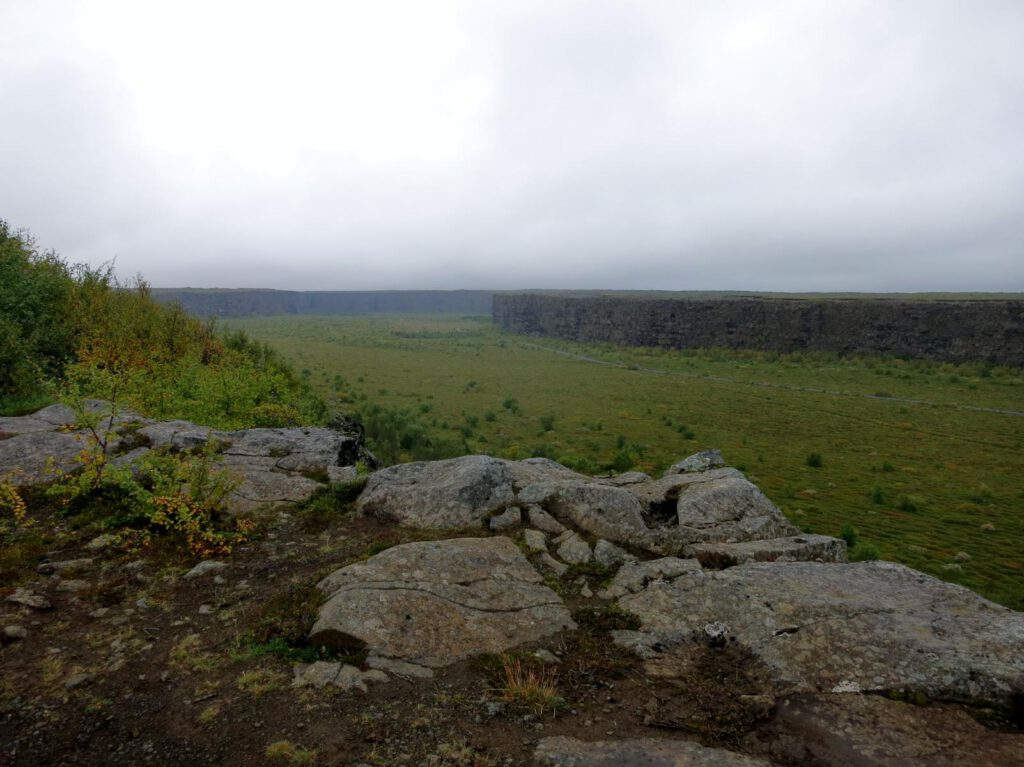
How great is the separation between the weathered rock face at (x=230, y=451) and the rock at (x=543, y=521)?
3844mm

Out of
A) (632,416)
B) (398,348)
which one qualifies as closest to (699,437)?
(632,416)

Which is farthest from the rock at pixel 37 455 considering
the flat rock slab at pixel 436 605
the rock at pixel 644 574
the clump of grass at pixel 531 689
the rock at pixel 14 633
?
the rock at pixel 644 574

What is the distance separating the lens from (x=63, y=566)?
6.73 m

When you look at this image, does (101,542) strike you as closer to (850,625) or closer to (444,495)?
(444,495)

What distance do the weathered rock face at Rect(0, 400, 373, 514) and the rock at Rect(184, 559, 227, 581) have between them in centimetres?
159

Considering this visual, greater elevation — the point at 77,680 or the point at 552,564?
the point at 77,680

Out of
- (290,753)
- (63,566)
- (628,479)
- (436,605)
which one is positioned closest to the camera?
(290,753)

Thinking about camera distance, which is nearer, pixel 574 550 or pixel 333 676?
pixel 333 676

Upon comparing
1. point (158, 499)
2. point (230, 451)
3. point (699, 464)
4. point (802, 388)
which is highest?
point (158, 499)

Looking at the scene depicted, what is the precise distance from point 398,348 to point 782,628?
68.4 m

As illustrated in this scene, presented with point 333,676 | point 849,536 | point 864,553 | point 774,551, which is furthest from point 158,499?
point 849,536

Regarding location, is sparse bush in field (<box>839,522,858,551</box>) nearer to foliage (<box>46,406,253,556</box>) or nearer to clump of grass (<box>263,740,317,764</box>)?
clump of grass (<box>263,740,317,764</box>)

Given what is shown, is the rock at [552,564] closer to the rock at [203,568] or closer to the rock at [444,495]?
the rock at [444,495]

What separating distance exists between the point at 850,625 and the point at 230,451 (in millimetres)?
Answer: 10238
